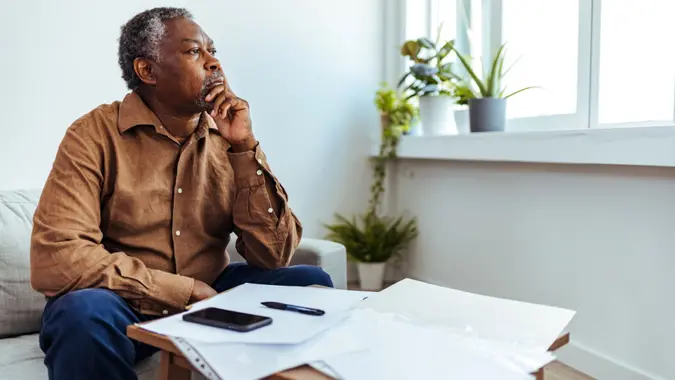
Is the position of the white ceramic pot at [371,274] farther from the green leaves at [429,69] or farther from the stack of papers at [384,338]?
the stack of papers at [384,338]

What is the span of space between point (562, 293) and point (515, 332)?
4.39 ft

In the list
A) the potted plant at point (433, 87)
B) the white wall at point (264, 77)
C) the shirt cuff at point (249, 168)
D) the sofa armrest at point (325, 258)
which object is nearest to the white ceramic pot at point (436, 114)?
the potted plant at point (433, 87)

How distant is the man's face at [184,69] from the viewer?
60.2 inches

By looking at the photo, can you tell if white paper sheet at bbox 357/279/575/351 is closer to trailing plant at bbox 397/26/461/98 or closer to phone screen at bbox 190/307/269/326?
Answer: phone screen at bbox 190/307/269/326

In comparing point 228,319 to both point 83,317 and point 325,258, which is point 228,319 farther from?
point 325,258

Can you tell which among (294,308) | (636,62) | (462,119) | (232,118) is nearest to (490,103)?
(462,119)

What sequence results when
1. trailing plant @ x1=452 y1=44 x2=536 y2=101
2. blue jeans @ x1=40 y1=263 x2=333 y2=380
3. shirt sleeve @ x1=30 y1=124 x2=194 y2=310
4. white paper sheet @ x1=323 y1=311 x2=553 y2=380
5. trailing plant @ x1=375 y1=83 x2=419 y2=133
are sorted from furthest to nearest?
trailing plant @ x1=375 y1=83 x2=419 y2=133
trailing plant @ x1=452 y1=44 x2=536 y2=101
shirt sleeve @ x1=30 y1=124 x2=194 y2=310
blue jeans @ x1=40 y1=263 x2=333 y2=380
white paper sheet @ x1=323 y1=311 x2=553 y2=380

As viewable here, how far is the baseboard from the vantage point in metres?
1.84

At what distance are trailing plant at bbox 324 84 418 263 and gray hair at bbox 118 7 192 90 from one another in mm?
1477

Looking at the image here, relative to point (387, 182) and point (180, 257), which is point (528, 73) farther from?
point (180, 257)

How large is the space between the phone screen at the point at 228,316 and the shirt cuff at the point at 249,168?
59cm

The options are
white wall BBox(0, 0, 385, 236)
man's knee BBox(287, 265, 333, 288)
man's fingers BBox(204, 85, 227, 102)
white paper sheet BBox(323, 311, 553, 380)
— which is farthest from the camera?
white wall BBox(0, 0, 385, 236)

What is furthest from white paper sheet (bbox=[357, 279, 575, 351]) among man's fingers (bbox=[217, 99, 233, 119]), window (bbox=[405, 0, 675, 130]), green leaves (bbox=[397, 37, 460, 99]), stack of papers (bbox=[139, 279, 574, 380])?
green leaves (bbox=[397, 37, 460, 99])

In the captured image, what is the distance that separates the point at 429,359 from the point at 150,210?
916 mm
